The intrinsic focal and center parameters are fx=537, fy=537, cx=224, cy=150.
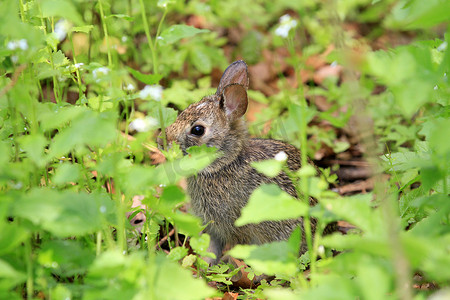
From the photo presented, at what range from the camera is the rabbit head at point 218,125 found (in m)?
4.14

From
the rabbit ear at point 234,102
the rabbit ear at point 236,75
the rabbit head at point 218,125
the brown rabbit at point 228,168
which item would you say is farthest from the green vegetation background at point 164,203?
the rabbit ear at point 236,75

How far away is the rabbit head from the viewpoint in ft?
13.6

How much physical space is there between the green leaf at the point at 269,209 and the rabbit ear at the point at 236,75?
2.37m

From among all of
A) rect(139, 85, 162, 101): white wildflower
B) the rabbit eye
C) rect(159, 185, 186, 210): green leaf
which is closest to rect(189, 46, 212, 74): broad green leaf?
the rabbit eye

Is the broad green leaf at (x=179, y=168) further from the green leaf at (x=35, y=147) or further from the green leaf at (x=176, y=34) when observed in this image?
the green leaf at (x=176, y=34)

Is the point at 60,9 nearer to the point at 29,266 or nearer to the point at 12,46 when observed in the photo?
the point at 12,46

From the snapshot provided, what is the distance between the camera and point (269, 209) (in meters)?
2.25

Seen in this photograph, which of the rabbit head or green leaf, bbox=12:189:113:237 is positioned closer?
green leaf, bbox=12:189:113:237

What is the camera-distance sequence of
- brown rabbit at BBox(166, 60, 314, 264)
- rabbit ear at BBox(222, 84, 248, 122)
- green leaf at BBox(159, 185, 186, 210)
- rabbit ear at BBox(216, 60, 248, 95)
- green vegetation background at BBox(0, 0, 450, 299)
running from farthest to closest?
rabbit ear at BBox(216, 60, 248, 95) < rabbit ear at BBox(222, 84, 248, 122) < brown rabbit at BBox(166, 60, 314, 264) < green leaf at BBox(159, 185, 186, 210) < green vegetation background at BBox(0, 0, 450, 299)

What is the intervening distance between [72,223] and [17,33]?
84cm

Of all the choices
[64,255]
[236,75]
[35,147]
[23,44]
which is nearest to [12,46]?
[23,44]

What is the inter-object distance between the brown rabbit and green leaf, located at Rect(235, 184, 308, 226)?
1771 millimetres

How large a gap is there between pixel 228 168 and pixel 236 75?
0.87m

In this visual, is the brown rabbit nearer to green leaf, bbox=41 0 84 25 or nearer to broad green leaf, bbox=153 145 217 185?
broad green leaf, bbox=153 145 217 185
